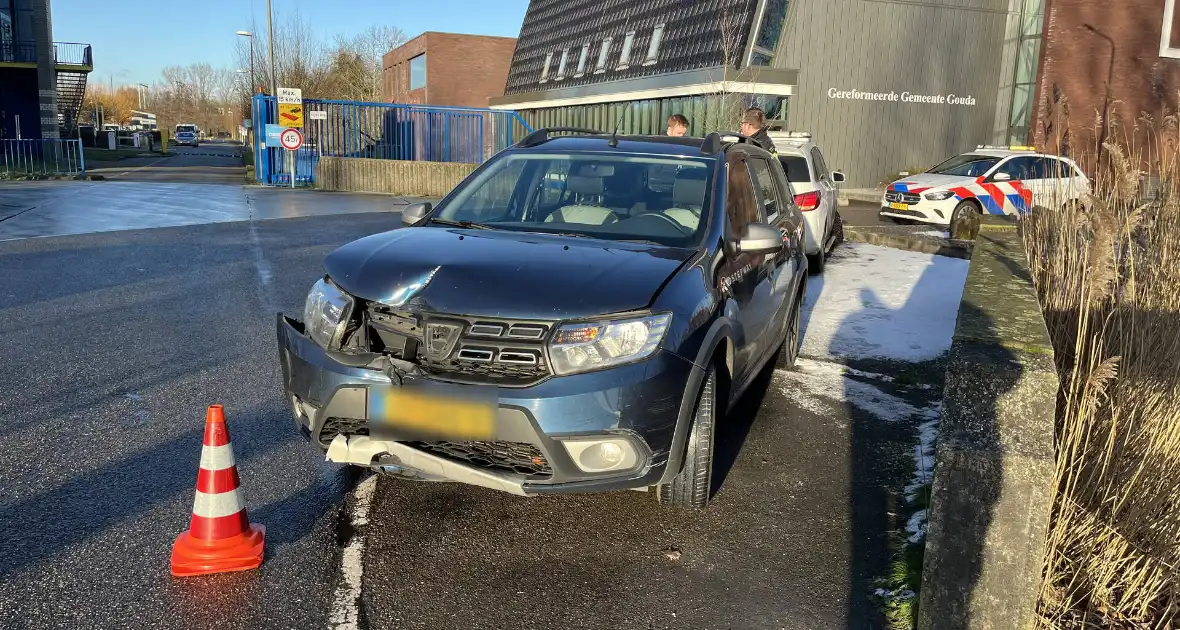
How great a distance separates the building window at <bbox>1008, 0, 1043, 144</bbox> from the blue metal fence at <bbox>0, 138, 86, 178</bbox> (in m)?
27.3

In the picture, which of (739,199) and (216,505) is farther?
(739,199)

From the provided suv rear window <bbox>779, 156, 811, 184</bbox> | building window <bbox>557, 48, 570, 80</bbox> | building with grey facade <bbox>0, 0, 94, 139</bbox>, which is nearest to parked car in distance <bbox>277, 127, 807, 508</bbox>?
suv rear window <bbox>779, 156, 811, 184</bbox>

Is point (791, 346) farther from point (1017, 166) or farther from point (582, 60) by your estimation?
point (582, 60)

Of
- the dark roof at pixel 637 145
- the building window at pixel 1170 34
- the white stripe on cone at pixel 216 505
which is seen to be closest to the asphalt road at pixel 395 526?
the white stripe on cone at pixel 216 505

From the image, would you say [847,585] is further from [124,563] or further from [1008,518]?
[124,563]

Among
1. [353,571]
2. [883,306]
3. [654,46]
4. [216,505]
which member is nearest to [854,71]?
[654,46]

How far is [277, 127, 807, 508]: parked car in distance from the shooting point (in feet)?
11.1

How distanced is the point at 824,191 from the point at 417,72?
4502cm

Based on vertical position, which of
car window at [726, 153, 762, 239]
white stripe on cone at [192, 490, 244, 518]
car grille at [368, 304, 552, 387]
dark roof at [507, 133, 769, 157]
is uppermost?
dark roof at [507, 133, 769, 157]

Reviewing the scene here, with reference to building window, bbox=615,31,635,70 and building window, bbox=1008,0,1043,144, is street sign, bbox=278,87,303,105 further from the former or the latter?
building window, bbox=1008,0,1043,144

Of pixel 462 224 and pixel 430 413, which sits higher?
pixel 462 224

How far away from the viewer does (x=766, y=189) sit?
6.12 meters

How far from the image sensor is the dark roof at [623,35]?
25203mm

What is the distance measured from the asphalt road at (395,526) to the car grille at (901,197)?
445 inches
